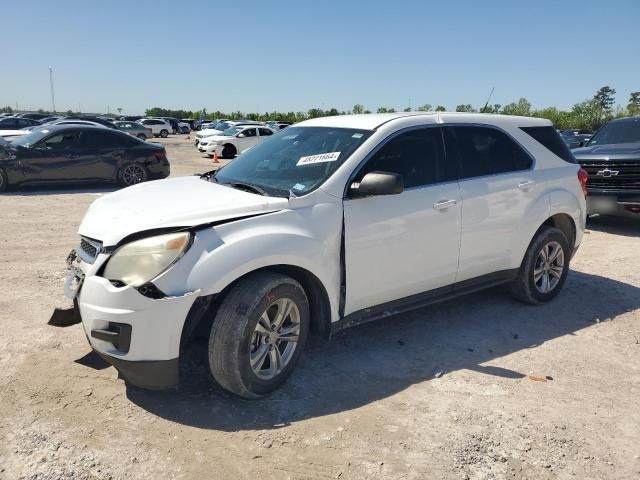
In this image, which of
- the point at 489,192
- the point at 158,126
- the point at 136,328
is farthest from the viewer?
the point at 158,126

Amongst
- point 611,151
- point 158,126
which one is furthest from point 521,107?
point 611,151

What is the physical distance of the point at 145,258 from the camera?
10.2 ft

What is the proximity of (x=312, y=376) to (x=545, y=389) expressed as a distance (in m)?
1.61

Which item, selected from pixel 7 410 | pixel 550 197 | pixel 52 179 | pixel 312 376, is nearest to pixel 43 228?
pixel 52 179

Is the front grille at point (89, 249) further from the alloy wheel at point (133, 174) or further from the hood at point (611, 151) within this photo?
the alloy wheel at point (133, 174)

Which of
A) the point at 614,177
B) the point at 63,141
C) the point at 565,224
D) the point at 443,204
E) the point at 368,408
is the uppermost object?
the point at 63,141

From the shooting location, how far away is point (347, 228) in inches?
146

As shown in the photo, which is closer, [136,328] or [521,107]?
[136,328]

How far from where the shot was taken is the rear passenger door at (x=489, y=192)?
4496 mm

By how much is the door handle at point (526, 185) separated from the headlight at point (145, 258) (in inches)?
123

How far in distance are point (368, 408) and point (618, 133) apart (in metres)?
8.93

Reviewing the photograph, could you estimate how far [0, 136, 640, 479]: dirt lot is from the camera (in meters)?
2.88

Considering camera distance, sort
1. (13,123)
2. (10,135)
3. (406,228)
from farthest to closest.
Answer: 1. (13,123)
2. (10,135)
3. (406,228)

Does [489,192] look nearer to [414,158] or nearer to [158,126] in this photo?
[414,158]
